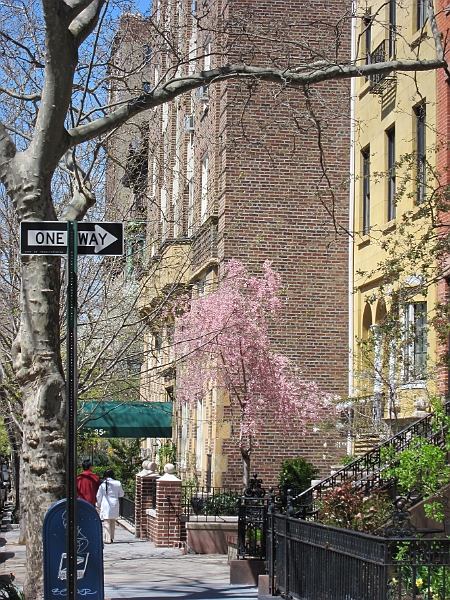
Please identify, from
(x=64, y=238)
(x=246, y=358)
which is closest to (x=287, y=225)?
(x=246, y=358)

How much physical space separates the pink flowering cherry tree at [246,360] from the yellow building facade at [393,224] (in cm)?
167

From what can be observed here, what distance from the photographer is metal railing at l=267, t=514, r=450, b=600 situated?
25.9 feet

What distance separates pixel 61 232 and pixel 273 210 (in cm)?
1763

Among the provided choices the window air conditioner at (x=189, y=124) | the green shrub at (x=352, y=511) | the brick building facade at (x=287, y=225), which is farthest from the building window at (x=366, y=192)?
the green shrub at (x=352, y=511)

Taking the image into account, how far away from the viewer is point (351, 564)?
884 cm

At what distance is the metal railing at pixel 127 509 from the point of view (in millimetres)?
27938

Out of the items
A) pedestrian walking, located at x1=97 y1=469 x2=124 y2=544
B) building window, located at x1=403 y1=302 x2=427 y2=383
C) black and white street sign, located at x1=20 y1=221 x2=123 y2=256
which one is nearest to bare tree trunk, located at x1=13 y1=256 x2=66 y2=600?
black and white street sign, located at x1=20 y1=221 x2=123 y2=256

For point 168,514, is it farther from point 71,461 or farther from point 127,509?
point 71,461

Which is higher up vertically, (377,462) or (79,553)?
(377,462)

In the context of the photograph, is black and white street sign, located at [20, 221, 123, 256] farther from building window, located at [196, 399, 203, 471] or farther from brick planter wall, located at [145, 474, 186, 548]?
building window, located at [196, 399, 203, 471]

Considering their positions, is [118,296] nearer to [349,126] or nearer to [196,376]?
[196,376]

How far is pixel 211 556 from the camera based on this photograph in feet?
62.2

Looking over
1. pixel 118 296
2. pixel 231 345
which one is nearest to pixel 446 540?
pixel 118 296

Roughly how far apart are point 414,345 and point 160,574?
219 inches
